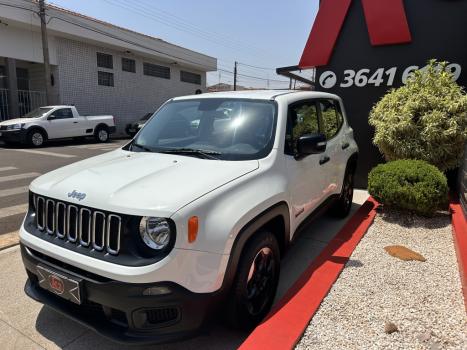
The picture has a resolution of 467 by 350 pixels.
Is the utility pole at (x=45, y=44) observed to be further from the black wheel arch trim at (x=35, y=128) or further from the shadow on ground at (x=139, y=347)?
the shadow on ground at (x=139, y=347)

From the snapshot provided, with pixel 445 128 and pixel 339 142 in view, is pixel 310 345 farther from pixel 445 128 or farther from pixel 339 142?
pixel 445 128

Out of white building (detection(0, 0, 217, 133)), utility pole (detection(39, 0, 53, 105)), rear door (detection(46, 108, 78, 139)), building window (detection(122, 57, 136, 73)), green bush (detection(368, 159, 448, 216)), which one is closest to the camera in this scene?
green bush (detection(368, 159, 448, 216))

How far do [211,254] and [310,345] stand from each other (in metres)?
0.87

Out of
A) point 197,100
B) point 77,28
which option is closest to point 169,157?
point 197,100

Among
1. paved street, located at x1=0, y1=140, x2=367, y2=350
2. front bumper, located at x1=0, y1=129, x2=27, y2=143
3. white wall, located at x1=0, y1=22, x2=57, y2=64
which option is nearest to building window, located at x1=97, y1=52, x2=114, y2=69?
white wall, located at x1=0, y1=22, x2=57, y2=64

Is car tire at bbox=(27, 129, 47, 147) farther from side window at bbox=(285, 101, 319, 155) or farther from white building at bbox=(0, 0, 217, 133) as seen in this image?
side window at bbox=(285, 101, 319, 155)

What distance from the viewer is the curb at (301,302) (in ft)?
7.91

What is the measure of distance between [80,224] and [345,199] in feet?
12.6

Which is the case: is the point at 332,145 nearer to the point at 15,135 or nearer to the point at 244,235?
the point at 244,235

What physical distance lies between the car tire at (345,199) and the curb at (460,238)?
51.9 inches

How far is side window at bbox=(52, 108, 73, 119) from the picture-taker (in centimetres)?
1544

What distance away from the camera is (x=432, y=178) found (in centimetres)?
483

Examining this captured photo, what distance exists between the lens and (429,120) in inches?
219

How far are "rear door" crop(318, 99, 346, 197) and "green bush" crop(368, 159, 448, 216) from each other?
1.96ft
